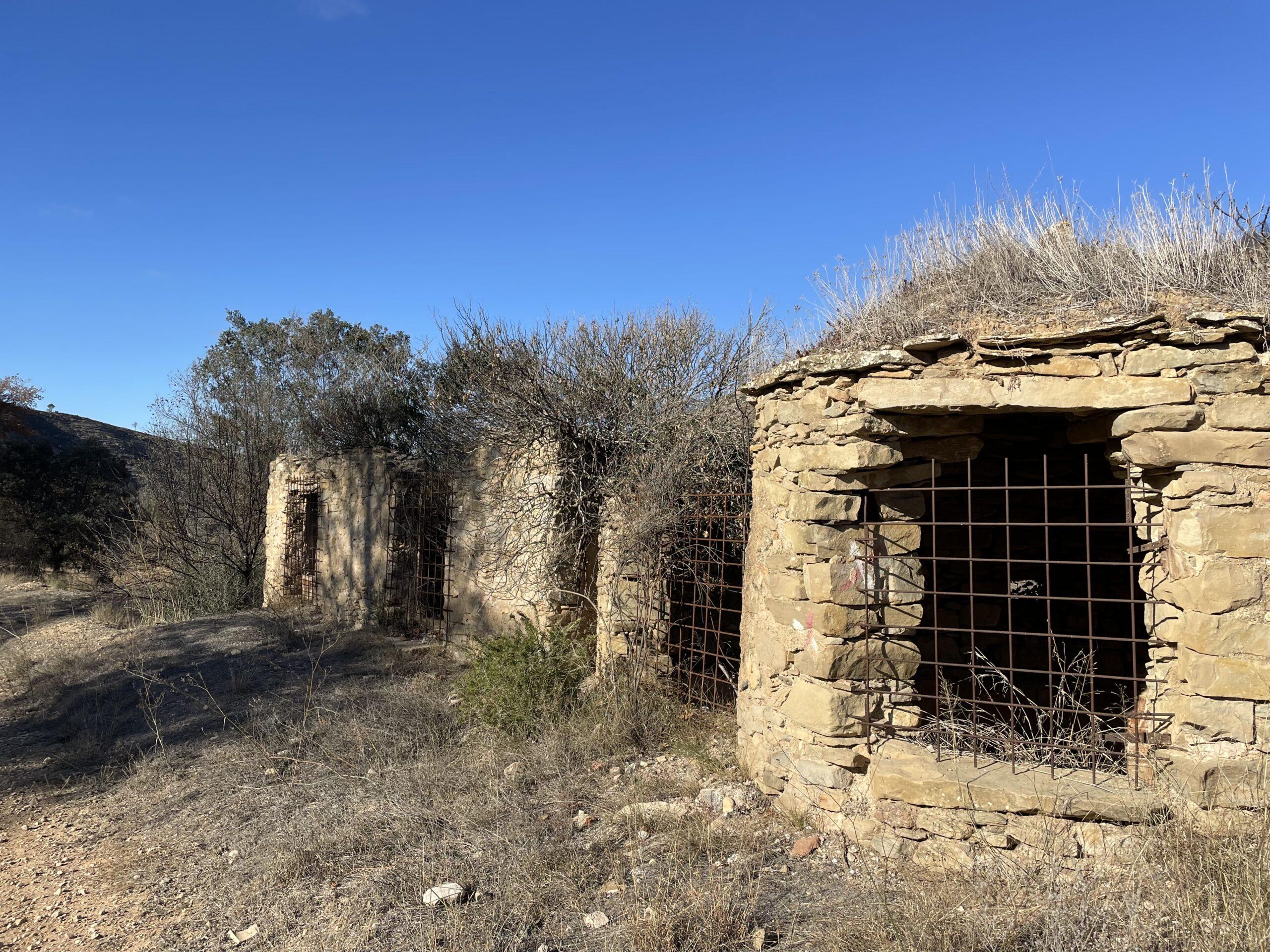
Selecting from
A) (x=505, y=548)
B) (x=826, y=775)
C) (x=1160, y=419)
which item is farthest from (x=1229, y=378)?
(x=505, y=548)

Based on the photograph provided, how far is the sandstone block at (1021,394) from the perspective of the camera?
11.0 feet

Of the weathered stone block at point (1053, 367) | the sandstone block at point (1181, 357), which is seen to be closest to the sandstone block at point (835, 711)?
the weathered stone block at point (1053, 367)

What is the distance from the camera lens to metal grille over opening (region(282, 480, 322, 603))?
10422mm

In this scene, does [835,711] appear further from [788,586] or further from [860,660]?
[788,586]

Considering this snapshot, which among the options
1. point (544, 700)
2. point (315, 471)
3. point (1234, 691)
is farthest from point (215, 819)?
point (315, 471)

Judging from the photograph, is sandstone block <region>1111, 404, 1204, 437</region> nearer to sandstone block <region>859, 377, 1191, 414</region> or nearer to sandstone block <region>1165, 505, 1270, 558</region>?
sandstone block <region>859, 377, 1191, 414</region>

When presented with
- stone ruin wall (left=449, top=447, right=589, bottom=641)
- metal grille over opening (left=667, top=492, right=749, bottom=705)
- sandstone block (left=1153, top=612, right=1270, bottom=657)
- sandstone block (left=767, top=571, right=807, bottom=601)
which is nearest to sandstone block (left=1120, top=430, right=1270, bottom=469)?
sandstone block (left=1153, top=612, right=1270, bottom=657)

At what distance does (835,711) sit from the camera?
3.85m

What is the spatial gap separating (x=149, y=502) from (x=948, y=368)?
13.2m

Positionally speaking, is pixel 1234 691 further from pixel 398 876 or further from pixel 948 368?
pixel 398 876

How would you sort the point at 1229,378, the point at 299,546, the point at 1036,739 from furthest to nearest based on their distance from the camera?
1. the point at 299,546
2. the point at 1036,739
3. the point at 1229,378

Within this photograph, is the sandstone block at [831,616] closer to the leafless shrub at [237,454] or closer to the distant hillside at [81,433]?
the leafless shrub at [237,454]

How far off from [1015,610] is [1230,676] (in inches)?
123

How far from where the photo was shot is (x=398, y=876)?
3428 mm
